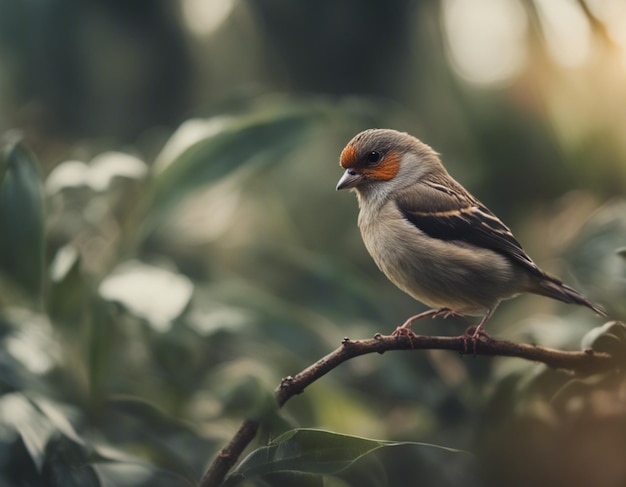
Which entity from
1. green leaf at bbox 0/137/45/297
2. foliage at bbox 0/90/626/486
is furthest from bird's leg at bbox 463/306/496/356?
green leaf at bbox 0/137/45/297

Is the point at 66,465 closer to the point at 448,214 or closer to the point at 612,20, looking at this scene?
the point at 448,214

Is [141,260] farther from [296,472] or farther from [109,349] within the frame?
[296,472]

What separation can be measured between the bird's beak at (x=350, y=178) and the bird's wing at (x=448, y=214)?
0.32ft

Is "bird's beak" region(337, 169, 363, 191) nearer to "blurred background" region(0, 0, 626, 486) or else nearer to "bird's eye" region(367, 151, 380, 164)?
"bird's eye" region(367, 151, 380, 164)

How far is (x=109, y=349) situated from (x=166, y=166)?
0.26 metres

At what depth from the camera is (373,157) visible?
666mm

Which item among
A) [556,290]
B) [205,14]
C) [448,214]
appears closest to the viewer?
[556,290]

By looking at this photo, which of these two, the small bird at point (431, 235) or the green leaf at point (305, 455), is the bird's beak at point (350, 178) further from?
the green leaf at point (305, 455)

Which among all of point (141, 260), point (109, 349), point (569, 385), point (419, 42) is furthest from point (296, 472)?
point (419, 42)

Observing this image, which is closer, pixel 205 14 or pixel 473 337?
pixel 473 337

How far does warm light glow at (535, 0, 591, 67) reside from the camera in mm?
752

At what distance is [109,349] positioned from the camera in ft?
3.51

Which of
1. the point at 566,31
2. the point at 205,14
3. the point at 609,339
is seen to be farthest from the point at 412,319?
the point at 205,14

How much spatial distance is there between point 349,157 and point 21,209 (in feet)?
1.55
